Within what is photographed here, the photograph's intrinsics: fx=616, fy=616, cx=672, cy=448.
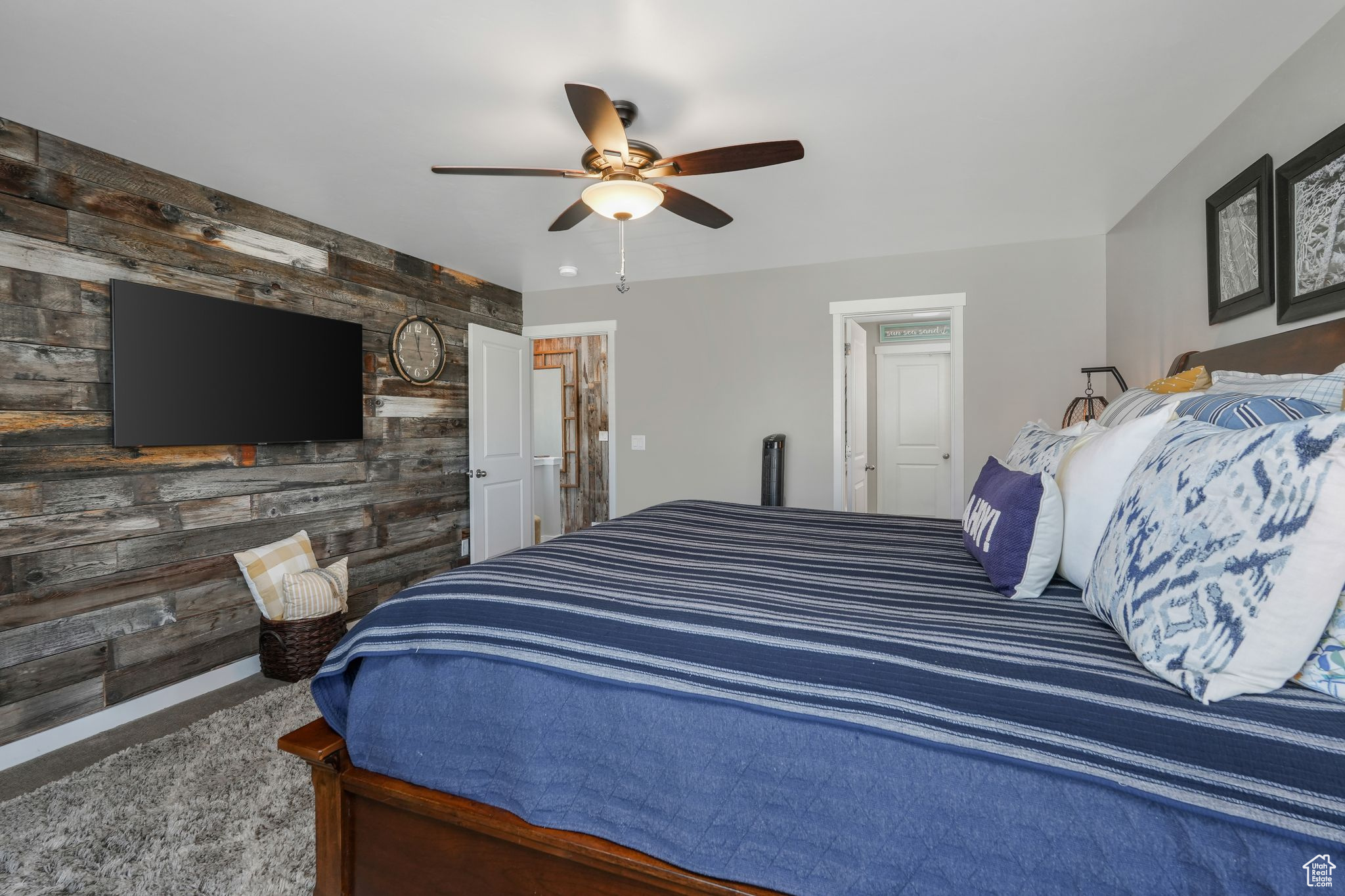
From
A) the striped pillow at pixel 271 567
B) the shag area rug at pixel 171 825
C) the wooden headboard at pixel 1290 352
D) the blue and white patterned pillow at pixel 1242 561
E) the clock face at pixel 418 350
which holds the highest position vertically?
the clock face at pixel 418 350

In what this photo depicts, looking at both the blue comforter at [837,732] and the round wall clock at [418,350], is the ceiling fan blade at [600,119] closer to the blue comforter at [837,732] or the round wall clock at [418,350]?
the blue comforter at [837,732]

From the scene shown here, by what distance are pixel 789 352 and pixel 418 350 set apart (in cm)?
261

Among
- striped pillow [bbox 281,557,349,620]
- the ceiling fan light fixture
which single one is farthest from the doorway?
the ceiling fan light fixture

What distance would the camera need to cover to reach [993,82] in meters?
2.18

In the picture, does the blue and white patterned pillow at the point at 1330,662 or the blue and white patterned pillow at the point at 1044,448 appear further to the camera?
the blue and white patterned pillow at the point at 1044,448

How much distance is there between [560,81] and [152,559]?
2731 millimetres

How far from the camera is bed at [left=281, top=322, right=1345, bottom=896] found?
0.80 meters

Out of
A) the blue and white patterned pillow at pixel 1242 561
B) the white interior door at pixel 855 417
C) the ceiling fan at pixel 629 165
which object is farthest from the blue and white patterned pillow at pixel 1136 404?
the white interior door at pixel 855 417

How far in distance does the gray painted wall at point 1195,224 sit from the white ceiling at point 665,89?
0.09 meters

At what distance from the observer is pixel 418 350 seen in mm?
4227

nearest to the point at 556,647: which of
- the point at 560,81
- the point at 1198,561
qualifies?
the point at 1198,561

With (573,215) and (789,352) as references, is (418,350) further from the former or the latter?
(789,352)

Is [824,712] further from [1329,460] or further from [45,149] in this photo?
[45,149]

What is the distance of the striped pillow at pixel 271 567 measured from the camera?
10.0ft
